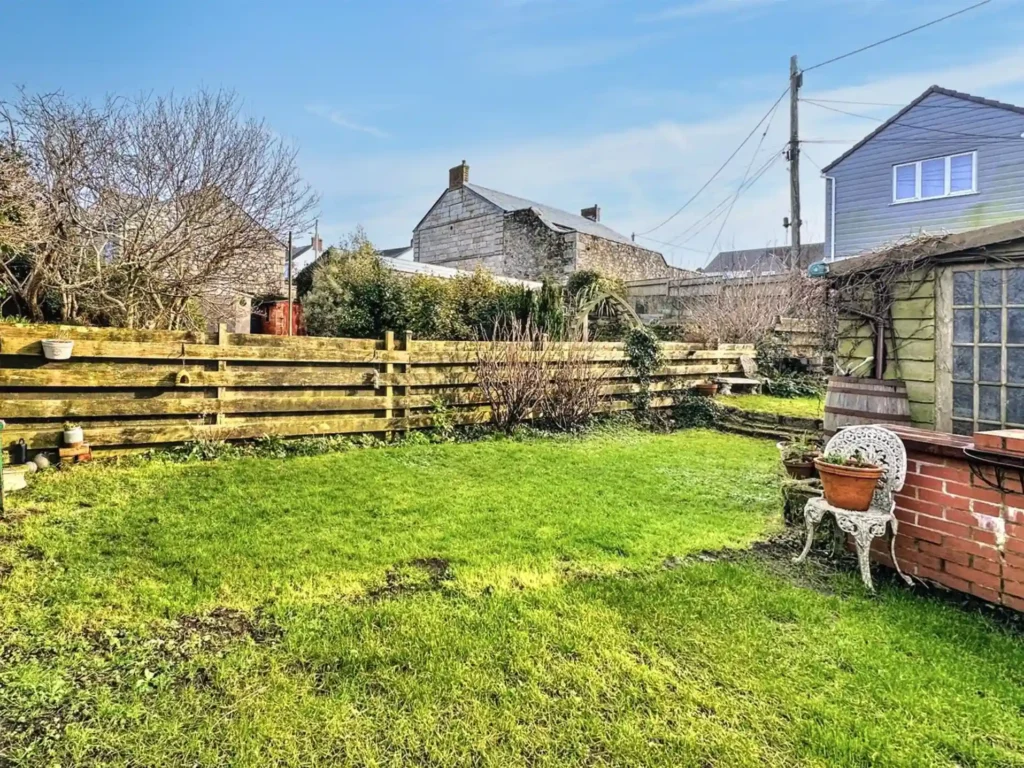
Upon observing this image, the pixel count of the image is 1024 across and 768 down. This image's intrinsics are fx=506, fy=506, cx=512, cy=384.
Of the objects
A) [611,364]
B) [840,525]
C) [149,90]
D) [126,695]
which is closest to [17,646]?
[126,695]

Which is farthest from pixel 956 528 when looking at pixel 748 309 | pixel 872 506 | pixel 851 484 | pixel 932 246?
pixel 748 309

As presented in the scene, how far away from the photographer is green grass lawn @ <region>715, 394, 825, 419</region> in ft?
27.2

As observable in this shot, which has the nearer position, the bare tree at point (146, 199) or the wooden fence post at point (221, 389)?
the wooden fence post at point (221, 389)

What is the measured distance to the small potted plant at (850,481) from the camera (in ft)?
9.86

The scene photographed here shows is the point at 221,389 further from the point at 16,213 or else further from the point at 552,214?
the point at 552,214

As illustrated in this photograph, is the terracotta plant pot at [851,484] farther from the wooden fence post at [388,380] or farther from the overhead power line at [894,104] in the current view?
the overhead power line at [894,104]

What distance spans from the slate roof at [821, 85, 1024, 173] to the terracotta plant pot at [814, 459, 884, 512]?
615 inches

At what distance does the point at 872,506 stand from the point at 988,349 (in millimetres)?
1516

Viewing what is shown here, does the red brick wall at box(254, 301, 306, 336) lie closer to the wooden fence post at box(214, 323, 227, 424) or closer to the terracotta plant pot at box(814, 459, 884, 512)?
the wooden fence post at box(214, 323, 227, 424)

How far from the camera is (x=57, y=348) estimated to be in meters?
4.54

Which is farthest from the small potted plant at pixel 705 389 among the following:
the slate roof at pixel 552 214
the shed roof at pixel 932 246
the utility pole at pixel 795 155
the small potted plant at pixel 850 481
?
the slate roof at pixel 552 214

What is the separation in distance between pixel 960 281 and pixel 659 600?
10.6 ft

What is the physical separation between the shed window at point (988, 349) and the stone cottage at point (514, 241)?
47.4 feet

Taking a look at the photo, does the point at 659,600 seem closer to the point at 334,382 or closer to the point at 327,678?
the point at 327,678
